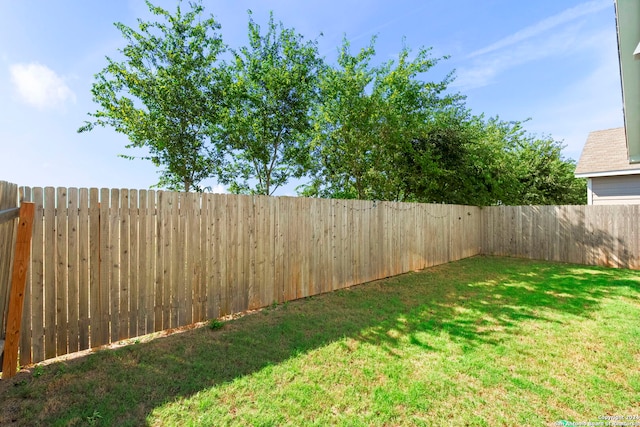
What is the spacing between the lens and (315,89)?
33.3ft

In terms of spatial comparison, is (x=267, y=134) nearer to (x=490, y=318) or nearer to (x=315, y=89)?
(x=315, y=89)

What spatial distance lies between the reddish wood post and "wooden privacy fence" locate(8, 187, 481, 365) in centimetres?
20

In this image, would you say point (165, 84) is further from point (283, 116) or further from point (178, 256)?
point (178, 256)

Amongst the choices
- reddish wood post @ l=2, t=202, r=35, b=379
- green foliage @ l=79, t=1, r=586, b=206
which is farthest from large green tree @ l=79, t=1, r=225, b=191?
reddish wood post @ l=2, t=202, r=35, b=379

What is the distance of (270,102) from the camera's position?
9648 mm

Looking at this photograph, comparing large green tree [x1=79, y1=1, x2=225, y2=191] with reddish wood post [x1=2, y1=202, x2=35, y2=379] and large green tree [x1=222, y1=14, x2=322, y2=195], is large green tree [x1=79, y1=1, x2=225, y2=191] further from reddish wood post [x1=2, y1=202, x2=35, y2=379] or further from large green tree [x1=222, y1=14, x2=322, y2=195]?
reddish wood post [x1=2, y1=202, x2=35, y2=379]

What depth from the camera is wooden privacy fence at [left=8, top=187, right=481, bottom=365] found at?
288 centimetres

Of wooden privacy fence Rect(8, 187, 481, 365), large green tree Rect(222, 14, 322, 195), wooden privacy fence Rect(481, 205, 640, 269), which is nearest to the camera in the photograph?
wooden privacy fence Rect(8, 187, 481, 365)

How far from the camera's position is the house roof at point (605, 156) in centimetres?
959

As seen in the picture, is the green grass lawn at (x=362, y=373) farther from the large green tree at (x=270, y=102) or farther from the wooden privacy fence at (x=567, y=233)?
the large green tree at (x=270, y=102)

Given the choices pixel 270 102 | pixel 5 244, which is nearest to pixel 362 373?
pixel 5 244

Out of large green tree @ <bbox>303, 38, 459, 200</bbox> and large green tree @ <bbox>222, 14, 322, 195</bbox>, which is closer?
large green tree @ <bbox>303, 38, 459, 200</bbox>

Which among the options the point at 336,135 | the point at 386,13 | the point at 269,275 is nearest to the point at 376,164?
the point at 336,135

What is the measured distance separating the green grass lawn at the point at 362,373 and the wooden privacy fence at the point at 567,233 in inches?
206
